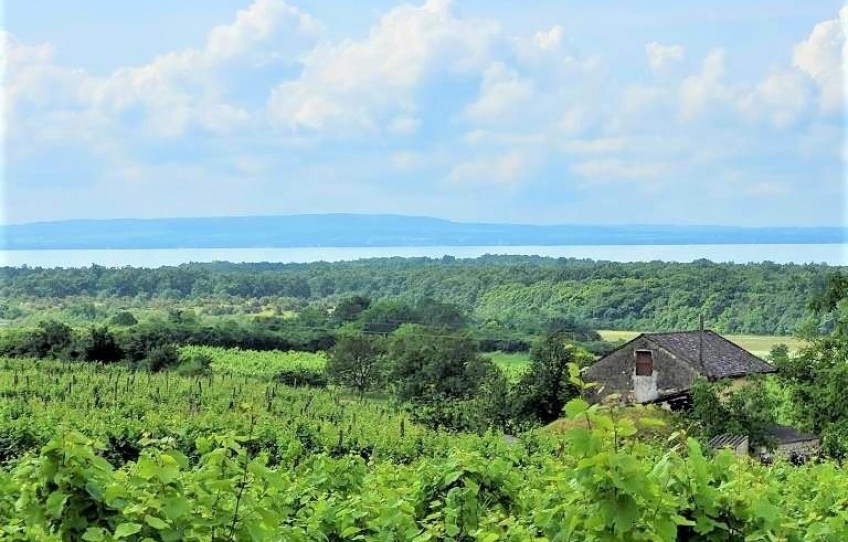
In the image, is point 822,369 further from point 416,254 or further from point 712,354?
point 416,254

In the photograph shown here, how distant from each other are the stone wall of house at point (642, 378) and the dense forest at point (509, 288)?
4.64 metres

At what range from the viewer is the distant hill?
12625cm

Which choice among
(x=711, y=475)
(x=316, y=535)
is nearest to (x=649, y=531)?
(x=711, y=475)

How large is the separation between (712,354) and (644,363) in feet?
7.92

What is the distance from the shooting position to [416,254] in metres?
118

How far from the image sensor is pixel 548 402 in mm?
28328

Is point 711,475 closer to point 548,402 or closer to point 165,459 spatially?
point 165,459

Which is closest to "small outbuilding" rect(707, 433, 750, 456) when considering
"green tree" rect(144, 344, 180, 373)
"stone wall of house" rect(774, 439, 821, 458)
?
"stone wall of house" rect(774, 439, 821, 458)

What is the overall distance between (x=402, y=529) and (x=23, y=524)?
1461mm

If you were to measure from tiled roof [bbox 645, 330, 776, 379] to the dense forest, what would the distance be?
1.73 meters

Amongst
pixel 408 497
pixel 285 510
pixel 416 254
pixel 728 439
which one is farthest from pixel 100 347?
pixel 416 254

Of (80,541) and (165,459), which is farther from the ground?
A: (165,459)

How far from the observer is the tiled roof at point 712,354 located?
29.2m

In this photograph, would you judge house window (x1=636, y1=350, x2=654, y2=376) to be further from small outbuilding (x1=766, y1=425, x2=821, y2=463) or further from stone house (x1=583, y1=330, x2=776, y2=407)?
small outbuilding (x1=766, y1=425, x2=821, y2=463)
